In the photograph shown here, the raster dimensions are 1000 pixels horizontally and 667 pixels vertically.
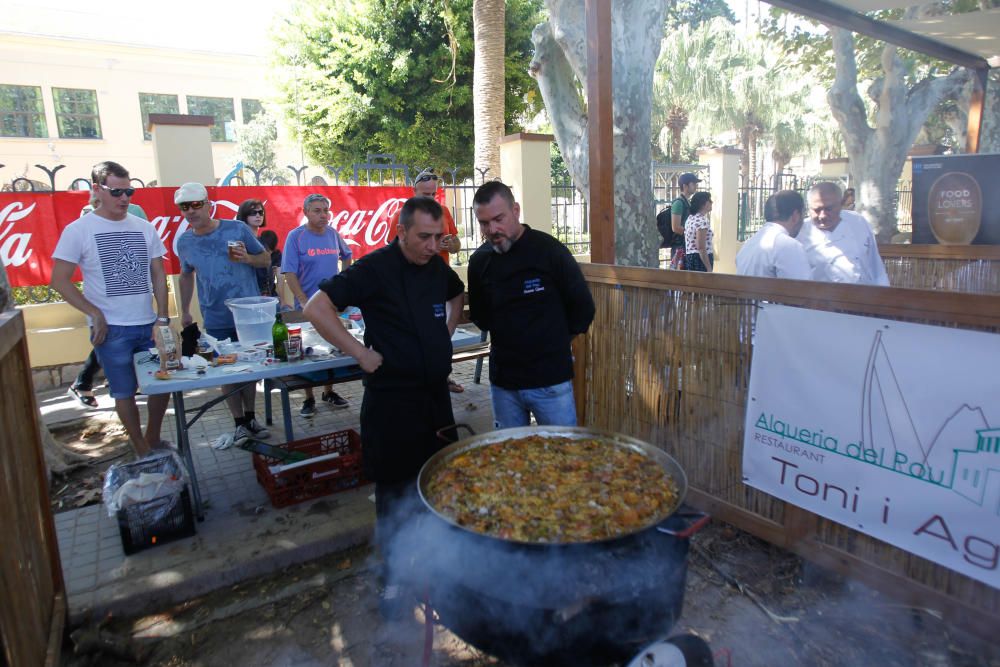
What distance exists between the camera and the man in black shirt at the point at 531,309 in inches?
132

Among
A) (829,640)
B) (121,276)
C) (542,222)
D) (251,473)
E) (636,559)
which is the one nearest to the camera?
(636,559)

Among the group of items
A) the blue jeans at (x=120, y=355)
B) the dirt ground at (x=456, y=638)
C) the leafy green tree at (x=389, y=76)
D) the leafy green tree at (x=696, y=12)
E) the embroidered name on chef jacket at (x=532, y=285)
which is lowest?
the dirt ground at (x=456, y=638)

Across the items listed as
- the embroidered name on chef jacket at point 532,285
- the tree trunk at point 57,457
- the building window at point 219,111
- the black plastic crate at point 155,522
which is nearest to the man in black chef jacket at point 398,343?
the embroidered name on chef jacket at point 532,285

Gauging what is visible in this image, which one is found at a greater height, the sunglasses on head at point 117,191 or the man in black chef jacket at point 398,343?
the sunglasses on head at point 117,191

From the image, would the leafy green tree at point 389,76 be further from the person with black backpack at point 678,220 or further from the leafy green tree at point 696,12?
the leafy green tree at point 696,12

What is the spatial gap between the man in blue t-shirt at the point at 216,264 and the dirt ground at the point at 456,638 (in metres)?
1.98

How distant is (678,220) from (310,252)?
18.1 feet

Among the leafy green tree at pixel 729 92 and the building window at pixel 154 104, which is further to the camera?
the leafy green tree at pixel 729 92

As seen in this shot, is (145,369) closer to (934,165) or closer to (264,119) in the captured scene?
(934,165)

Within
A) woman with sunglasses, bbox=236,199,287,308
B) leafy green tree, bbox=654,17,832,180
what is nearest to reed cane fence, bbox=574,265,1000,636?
woman with sunglasses, bbox=236,199,287,308

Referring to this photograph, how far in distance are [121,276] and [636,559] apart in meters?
4.06

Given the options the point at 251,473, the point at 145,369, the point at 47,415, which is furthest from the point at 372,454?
the point at 47,415

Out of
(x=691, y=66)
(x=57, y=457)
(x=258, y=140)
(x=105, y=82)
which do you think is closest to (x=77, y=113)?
(x=105, y=82)

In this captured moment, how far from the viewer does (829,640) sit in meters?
2.85
